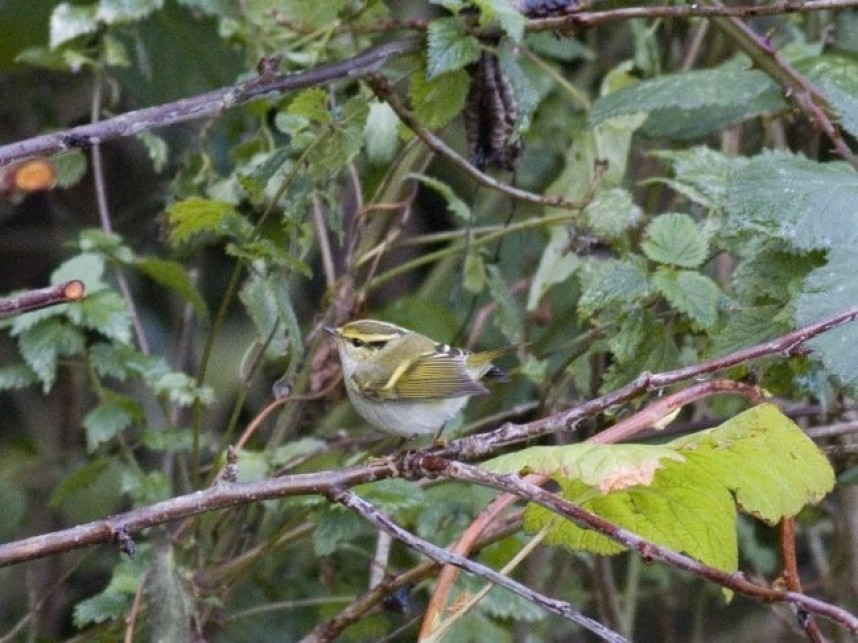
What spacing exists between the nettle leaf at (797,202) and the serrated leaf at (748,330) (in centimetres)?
12

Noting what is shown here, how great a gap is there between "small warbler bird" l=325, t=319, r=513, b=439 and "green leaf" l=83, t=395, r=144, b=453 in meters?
0.39

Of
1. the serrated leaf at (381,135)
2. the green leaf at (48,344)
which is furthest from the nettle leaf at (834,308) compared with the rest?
the green leaf at (48,344)

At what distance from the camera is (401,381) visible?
252 centimetres

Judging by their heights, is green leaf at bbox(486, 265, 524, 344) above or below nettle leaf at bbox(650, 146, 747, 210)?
below

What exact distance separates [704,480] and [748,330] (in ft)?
1.74

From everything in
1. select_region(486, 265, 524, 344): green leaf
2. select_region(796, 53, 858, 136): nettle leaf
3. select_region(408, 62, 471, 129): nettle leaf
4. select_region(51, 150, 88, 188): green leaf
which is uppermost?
select_region(408, 62, 471, 129): nettle leaf

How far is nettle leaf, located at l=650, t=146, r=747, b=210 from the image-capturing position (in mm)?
2262

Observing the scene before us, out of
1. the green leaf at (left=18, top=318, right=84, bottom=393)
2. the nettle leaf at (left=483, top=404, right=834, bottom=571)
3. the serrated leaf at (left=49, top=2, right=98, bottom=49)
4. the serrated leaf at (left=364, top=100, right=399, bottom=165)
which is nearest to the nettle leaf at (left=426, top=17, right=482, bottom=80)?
the serrated leaf at (left=364, top=100, right=399, bottom=165)

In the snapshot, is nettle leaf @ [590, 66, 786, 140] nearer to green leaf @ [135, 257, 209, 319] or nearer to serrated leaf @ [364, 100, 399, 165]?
serrated leaf @ [364, 100, 399, 165]

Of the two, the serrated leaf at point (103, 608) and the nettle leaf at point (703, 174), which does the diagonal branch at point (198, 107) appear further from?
the serrated leaf at point (103, 608)

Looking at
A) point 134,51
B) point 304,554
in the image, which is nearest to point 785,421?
point 304,554

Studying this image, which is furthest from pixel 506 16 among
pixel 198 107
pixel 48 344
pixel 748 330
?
pixel 48 344

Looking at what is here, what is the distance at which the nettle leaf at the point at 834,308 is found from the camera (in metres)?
1.60

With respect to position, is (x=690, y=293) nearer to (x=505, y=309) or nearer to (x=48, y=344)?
(x=505, y=309)
